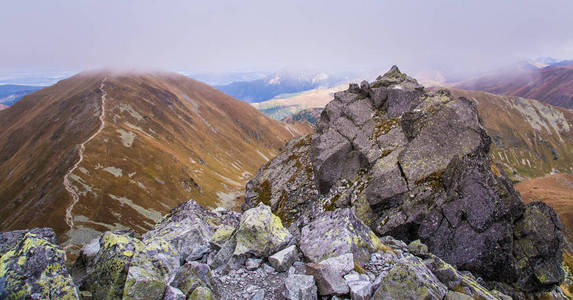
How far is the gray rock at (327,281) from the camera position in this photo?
1118cm

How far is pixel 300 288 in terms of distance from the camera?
11195 millimetres

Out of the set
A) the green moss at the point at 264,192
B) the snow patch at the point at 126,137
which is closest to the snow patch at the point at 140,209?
the snow patch at the point at 126,137

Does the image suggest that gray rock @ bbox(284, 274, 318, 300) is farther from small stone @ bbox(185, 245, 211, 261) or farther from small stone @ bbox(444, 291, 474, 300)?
small stone @ bbox(185, 245, 211, 261)

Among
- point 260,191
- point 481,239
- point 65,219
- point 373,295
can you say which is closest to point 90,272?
point 373,295

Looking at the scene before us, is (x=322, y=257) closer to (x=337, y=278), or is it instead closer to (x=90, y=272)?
(x=337, y=278)

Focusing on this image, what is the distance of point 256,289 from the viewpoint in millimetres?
12242

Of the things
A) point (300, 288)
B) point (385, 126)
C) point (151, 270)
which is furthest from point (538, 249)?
point (151, 270)

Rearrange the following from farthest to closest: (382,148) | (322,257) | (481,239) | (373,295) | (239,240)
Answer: (382,148)
(481,239)
(239,240)
(322,257)
(373,295)

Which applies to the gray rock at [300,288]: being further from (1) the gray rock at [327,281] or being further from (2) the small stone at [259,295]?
(2) the small stone at [259,295]

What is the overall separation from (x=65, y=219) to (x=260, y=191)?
109632 millimetres

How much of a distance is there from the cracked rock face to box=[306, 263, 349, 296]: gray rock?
6.35 m

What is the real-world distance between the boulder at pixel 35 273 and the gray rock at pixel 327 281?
9.01 m

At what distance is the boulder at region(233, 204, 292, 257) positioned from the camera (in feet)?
47.2

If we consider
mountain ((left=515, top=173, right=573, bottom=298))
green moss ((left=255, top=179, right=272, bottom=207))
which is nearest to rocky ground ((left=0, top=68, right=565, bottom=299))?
green moss ((left=255, top=179, right=272, bottom=207))
